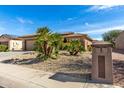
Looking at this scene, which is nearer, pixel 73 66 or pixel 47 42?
pixel 73 66

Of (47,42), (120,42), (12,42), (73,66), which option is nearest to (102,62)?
(73,66)

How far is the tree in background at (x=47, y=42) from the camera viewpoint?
11604 mm

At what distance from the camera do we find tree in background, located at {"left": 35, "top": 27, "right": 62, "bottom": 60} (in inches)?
457

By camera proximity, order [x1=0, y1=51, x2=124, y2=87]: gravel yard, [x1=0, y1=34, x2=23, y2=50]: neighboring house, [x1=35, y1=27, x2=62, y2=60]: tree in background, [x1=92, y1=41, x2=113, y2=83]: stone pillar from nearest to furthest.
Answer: [x1=92, y1=41, x2=113, y2=83]: stone pillar < [x1=0, y1=51, x2=124, y2=87]: gravel yard < [x1=35, y1=27, x2=62, y2=60]: tree in background < [x1=0, y1=34, x2=23, y2=50]: neighboring house

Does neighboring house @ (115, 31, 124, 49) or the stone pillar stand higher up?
neighboring house @ (115, 31, 124, 49)

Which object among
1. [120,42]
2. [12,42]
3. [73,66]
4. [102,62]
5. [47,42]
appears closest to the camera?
[102,62]

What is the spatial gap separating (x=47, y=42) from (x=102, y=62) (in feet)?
20.4

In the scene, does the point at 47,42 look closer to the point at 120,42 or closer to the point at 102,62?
the point at 102,62

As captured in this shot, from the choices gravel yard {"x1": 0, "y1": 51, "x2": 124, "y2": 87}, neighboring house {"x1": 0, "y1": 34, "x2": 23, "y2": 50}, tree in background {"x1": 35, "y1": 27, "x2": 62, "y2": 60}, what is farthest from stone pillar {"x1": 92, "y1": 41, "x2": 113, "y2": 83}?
neighboring house {"x1": 0, "y1": 34, "x2": 23, "y2": 50}

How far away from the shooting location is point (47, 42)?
11.6 meters

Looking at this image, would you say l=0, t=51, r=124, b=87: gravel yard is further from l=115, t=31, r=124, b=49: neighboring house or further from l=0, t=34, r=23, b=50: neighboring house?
l=0, t=34, r=23, b=50: neighboring house

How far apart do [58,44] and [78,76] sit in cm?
559

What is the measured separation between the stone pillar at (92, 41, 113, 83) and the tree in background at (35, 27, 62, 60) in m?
5.79
